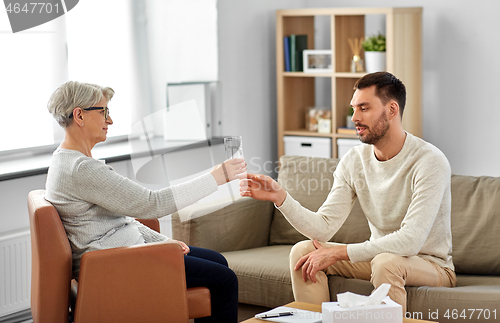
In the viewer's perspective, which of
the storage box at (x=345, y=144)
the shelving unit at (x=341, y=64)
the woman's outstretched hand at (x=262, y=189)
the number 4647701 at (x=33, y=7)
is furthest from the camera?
the storage box at (x=345, y=144)

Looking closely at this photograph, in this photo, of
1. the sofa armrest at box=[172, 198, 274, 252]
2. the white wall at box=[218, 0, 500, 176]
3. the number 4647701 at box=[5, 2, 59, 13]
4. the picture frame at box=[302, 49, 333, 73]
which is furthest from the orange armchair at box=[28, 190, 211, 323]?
the picture frame at box=[302, 49, 333, 73]

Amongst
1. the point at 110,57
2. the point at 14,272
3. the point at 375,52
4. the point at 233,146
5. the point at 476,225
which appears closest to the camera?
the point at 233,146

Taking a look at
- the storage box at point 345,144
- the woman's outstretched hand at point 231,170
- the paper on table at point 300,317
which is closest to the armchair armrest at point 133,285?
the woman's outstretched hand at point 231,170

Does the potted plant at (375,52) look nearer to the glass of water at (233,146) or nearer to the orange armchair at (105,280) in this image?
→ the glass of water at (233,146)

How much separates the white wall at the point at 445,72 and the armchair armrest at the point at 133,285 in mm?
2211

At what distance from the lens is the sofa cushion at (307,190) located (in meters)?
2.70

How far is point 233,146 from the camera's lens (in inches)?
78.4

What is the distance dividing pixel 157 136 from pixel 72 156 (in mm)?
1703

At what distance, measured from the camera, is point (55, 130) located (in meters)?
3.22

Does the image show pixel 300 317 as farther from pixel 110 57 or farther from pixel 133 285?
pixel 110 57

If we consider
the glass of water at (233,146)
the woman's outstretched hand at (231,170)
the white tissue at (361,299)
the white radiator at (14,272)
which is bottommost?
the white radiator at (14,272)

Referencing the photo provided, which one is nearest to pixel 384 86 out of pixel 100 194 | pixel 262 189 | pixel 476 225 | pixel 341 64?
pixel 262 189

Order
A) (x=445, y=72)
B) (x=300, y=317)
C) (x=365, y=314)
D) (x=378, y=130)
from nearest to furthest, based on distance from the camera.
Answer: (x=365, y=314) → (x=300, y=317) → (x=378, y=130) → (x=445, y=72)

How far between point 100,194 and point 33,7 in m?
1.52
